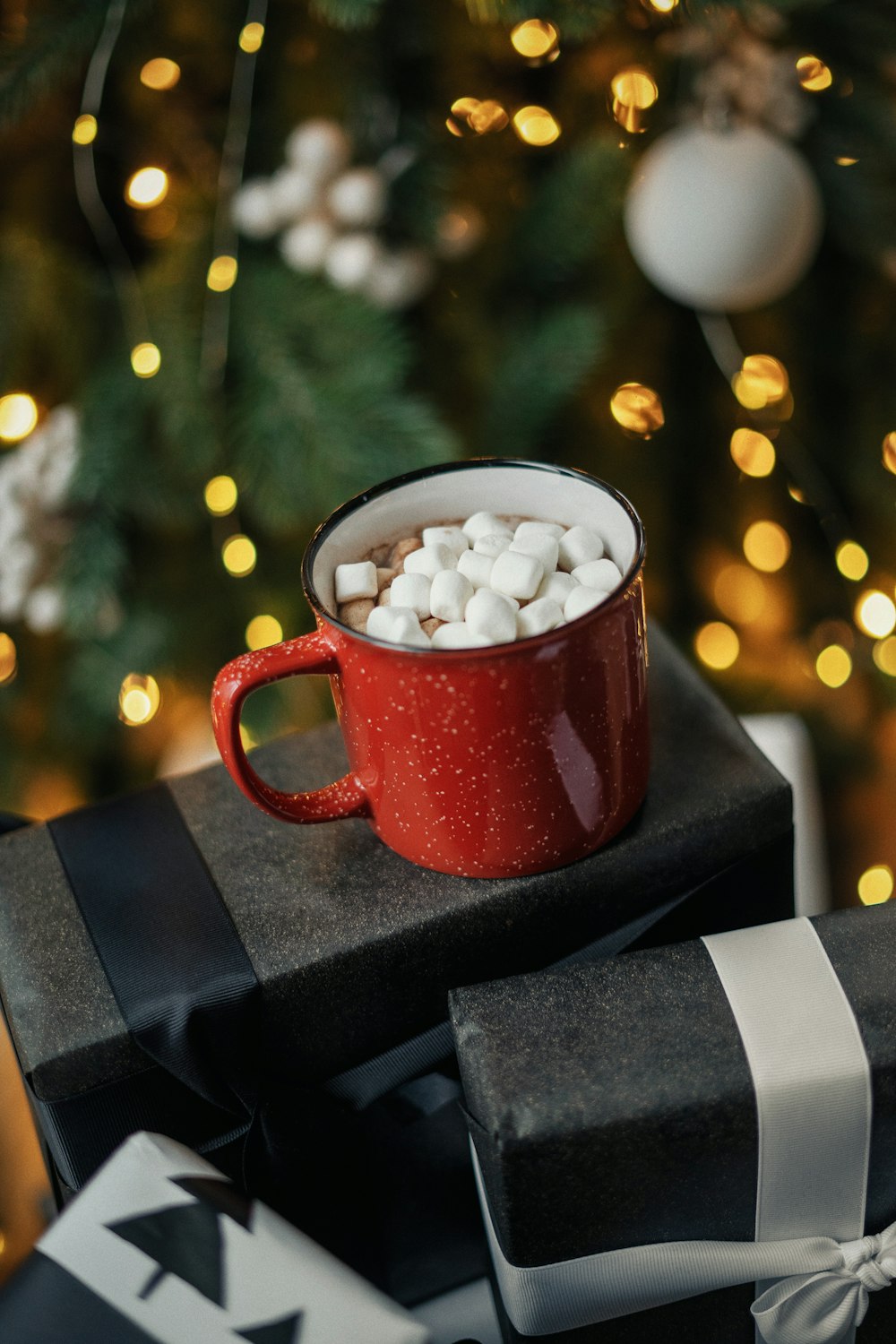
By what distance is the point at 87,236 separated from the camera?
103 centimetres

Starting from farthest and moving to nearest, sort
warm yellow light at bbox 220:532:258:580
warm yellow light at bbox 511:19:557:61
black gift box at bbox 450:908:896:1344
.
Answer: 1. warm yellow light at bbox 220:532:258:580
2. warm yellow light at bbox 511:19:557:61
3. black gift box at bbox 450:908:896:1344

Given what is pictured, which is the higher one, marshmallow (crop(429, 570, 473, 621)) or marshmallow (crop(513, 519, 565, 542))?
marshmallow (crop(429, 570, 473, 621))

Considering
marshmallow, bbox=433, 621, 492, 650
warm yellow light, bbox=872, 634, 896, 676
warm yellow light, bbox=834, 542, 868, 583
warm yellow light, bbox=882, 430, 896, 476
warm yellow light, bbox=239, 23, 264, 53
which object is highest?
warm yellow light, bbox=239, 23, 264, 53

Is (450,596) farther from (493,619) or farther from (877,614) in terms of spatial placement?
(877,614)

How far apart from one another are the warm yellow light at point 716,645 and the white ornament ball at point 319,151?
0.73 metres

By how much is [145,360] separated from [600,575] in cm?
50

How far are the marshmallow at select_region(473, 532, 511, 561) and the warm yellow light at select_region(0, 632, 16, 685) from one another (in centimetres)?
63

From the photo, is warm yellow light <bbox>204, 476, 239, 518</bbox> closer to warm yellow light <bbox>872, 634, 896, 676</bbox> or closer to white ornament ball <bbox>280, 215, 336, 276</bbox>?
white ornament ball <bbox>280, 215, 336, 276</bbox>

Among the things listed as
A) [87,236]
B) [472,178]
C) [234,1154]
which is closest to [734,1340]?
[234,1154]

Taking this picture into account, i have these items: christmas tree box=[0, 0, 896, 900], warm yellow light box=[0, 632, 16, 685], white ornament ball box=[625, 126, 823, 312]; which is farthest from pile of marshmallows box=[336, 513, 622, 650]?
warm yellow light box=[0, 632, 16, 685]

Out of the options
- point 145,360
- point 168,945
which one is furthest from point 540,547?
point 145,360

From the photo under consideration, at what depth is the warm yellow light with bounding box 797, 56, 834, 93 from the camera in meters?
0.82

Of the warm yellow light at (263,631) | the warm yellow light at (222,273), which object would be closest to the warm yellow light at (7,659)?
the warm yellow light at (263,631)

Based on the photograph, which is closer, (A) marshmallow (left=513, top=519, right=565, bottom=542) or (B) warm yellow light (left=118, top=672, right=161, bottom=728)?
(A) marshmallow (left=513, top=519, right=565, bottom=542)
